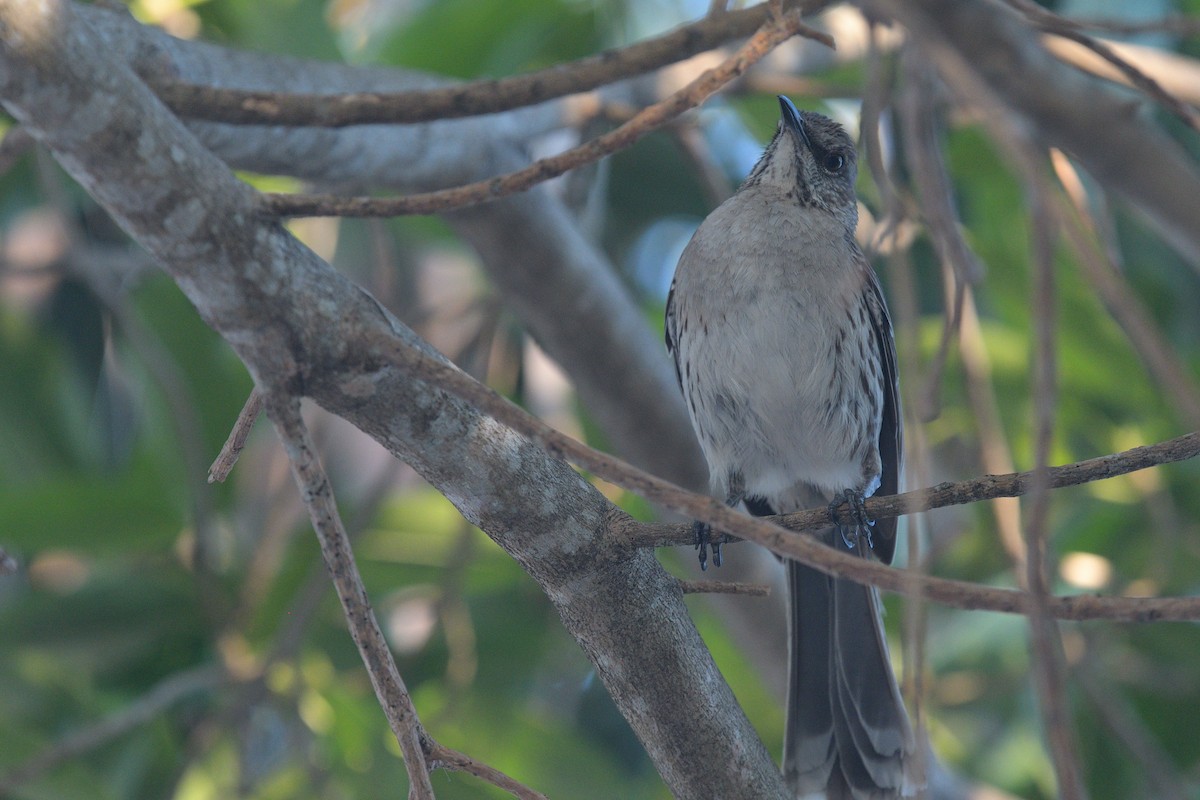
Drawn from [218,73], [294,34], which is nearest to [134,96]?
[218,73]

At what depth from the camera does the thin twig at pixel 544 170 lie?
142cm

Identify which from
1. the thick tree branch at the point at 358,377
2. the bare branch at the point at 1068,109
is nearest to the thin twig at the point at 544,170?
the thick tree branch at the point at 358,377

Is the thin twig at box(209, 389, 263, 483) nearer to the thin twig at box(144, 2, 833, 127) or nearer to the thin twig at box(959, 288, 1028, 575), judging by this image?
the thin twig at box(144, 2, 833, 127)

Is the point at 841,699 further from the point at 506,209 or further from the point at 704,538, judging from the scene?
the point at 506,209

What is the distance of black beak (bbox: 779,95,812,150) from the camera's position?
341 centimetres

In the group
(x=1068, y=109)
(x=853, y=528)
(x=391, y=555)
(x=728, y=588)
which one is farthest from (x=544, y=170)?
(x=391, y=555)

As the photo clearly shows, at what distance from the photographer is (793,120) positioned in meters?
3.47

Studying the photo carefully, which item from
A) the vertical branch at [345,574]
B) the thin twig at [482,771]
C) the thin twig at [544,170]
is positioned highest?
the thin twig at [544,170]

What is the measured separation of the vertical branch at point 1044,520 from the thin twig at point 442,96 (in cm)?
104

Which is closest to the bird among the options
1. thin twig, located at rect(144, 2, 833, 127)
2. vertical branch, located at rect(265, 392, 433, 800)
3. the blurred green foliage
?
the blurred green foliage

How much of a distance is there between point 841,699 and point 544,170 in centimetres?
186

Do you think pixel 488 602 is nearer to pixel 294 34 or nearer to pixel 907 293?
pixel 294 34

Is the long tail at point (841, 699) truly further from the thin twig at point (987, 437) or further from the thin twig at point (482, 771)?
the thin twig at point (482, 771)

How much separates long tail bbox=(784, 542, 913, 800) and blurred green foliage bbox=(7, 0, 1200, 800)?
14.7 inches
